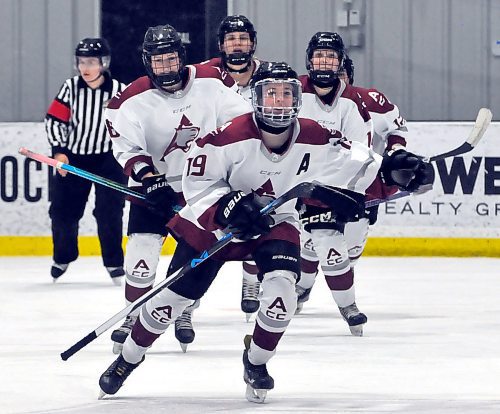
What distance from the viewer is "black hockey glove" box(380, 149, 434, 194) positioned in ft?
14.1

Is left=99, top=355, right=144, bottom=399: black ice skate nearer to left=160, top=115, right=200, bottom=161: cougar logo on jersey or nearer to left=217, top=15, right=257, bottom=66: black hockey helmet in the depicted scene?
left=160, top=115, right=200, bottom=161: cougar logo on jersey

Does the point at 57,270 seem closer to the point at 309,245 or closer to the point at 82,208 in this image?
the point at 82,208

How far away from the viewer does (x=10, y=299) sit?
Result: 6.68 metres

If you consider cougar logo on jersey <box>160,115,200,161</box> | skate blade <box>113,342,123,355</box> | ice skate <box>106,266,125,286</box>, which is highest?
cougar logo on jersey <box>160,115,200,161</box>

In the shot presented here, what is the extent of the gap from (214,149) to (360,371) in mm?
966

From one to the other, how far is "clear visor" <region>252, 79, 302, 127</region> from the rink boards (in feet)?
15.5

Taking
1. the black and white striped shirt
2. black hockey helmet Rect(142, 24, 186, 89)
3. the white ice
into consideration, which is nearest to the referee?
the black and white striped shirt

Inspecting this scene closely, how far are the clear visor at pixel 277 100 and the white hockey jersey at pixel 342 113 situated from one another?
5.03ft

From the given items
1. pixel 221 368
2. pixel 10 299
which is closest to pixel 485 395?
pixel 221 368

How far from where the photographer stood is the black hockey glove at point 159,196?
15.8 ft

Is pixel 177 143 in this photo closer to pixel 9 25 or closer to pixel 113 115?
pixel 113 115

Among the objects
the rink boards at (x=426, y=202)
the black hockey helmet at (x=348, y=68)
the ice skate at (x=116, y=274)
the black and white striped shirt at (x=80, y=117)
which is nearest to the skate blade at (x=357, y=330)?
the black hockey helmet at (x=348, y=68)

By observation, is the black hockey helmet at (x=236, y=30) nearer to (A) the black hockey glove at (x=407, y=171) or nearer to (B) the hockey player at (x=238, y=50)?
(B) the hockey player at (x=238, y=50)

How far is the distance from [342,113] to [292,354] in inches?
43.5
